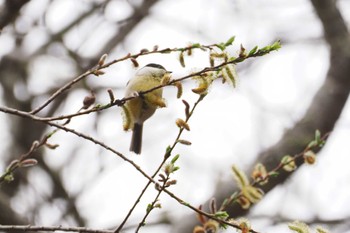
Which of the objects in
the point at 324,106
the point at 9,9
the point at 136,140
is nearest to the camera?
the point at 9,9

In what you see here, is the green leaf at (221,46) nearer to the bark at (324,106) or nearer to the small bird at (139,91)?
the small bird at (139,91)

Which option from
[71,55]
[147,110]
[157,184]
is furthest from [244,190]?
[71,55]

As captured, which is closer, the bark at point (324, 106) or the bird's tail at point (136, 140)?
the bird's tail at point (136, 140)

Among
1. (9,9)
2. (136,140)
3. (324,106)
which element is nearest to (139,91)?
(136,140)

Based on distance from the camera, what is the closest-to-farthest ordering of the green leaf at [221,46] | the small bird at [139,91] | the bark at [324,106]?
the green leaf at [221,46] → the small bird at [139,91] → the bark at [324,106]

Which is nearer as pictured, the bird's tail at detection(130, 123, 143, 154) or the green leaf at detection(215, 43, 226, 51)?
the green leaf at detection(215, 43, 226, 51)

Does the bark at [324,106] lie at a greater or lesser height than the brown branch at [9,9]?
lesser

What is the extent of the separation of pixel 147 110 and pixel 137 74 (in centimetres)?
25

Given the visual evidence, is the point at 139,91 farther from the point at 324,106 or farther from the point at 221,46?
the point at 324,106

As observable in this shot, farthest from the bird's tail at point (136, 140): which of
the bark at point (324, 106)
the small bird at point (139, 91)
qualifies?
the bark at point (324, 106)

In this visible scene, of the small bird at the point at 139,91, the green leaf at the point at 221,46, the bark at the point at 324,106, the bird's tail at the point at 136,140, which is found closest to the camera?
the green leaf at the point at 221,46

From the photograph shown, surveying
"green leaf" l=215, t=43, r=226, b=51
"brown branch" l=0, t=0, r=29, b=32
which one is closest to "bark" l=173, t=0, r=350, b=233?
"brown branch" l=0, t=0, r=29, b=32

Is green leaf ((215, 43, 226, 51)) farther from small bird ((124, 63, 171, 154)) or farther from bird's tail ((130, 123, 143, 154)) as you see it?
bird's tail ((130, 123, 143, 154))

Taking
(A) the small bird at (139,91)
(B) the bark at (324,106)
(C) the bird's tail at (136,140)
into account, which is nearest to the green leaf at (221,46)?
(A) the small bird at (139,91)
